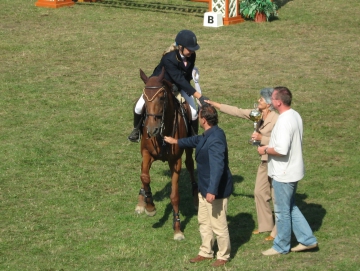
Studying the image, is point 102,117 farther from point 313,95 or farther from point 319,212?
point 319,212

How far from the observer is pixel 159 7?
87.7ft

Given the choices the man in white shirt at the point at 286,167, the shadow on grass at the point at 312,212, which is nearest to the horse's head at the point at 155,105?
the man in white shirt at the point at 286,167

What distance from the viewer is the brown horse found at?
31.2 ft

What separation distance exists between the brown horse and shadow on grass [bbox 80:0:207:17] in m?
15.6

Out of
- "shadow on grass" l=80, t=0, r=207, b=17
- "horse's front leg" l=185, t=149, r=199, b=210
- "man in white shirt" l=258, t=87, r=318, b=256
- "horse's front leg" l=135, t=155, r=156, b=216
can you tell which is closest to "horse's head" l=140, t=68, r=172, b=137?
"horse's front leg" l=135, t=155, r=156, b=216

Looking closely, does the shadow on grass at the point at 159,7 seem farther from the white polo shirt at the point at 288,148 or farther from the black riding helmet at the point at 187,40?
the white polo shirt at the point at 288,148

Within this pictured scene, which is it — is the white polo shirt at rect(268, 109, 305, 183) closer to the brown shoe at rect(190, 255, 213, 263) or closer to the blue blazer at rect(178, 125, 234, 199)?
the blue blazer at rect(178, 125, 234, 199)

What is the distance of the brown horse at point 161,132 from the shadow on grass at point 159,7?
15636 millimetres

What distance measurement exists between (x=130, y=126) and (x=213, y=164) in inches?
262

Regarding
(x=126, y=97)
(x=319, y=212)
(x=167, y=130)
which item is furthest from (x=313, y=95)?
(x=167, y=130)

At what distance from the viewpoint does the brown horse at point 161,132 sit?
950cm

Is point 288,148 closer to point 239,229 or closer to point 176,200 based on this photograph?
point 239,229

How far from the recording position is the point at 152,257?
375 inches

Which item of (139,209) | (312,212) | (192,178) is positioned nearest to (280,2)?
(192,178)
